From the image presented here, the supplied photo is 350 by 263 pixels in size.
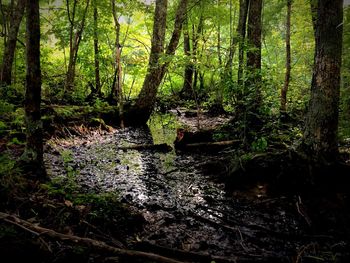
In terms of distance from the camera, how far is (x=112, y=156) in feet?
25.0

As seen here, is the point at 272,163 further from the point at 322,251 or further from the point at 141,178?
the point at 141,178

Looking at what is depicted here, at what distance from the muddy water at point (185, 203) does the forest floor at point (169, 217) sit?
0.05ft

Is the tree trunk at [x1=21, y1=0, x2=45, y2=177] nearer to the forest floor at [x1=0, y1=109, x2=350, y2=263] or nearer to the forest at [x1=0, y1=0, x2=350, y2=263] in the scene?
the forest at [x1=0, y1=0, x2=350, y2=263]

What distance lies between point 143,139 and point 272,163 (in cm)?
552

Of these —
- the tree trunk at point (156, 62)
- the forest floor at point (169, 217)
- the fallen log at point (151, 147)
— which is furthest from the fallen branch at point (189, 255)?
the tree trunk at point (156, 62)

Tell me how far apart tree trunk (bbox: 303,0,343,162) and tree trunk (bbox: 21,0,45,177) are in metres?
4.48

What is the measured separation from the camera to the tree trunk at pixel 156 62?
11.3m

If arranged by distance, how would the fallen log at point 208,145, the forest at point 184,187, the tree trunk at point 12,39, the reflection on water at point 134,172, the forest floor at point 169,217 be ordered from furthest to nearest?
1. the tree trunk at point 12,39
2. the fallen log at point 208,145
3. the reflection on water at point 134,172
4. the forest at point 184,187
5. the forest floor at point 169,217

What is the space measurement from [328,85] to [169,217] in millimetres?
3501

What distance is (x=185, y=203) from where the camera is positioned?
15.9 feet

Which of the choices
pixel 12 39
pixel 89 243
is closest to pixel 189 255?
pixel 89 243

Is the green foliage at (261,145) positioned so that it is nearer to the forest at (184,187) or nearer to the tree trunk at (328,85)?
the forest at (184,187)

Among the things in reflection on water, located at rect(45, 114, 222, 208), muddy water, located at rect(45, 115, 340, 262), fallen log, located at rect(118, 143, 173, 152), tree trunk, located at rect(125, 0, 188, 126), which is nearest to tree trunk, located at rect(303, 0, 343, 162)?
muddy water, located at rect(45, 115, 340, 262)

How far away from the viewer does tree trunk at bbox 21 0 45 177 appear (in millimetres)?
4211
